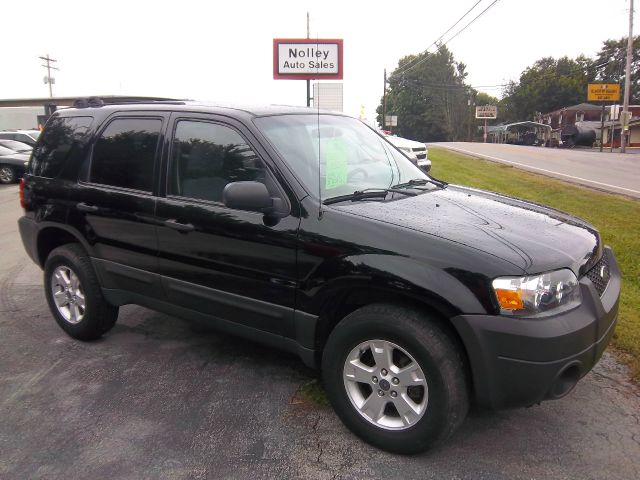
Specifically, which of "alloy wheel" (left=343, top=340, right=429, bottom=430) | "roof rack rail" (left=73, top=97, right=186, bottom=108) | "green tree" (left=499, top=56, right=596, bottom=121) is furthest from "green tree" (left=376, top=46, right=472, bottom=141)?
"alloy wheel" (left=343, top=340, right=429, bottom=430)

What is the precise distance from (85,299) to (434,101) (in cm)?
10373

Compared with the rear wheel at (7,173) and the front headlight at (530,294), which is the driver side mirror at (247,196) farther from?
the rear wheel at (7,173)

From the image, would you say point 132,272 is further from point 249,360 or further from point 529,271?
point 529,271

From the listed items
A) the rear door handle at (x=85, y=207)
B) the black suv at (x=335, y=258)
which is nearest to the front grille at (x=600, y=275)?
the black suv at (x=335, y=258)

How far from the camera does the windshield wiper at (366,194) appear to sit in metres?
3.16

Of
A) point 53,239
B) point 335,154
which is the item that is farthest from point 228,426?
point 53,239

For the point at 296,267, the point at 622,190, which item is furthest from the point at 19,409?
the point at 622,190

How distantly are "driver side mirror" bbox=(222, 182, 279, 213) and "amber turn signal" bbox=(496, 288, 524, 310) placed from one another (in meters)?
1.35

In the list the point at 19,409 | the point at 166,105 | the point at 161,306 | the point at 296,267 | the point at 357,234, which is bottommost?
the point at 19,409

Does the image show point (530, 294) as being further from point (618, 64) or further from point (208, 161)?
point (618, 64)

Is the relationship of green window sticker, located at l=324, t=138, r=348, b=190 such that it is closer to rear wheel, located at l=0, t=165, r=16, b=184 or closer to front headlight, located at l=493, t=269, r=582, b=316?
front headlight, located at l=493, t=269, r=582, b=316

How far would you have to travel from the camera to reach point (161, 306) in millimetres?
3898

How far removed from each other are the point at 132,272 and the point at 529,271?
279cm

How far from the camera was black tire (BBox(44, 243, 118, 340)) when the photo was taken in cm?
425
